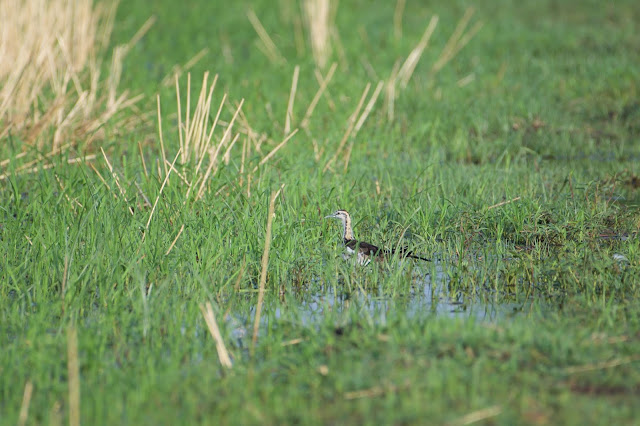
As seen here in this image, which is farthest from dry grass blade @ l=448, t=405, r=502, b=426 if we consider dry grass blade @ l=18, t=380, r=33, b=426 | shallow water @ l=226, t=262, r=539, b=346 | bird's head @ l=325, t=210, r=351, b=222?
bird's head @ l=325, t=210, r=351, b=222

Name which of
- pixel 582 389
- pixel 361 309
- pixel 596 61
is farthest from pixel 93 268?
pixel 596 61

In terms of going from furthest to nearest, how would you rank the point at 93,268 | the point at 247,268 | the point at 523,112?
1. the point at 523,112
2. the point at 247,268
3. the point at 93,268

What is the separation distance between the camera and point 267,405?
160 inches

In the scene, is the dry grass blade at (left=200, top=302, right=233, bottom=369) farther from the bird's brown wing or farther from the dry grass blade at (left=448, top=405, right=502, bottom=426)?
the bird's brown wing

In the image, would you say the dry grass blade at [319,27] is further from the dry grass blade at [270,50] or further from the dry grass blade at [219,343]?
the dry grass blade at [219,343]

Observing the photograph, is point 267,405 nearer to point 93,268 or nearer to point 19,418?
point 19,418

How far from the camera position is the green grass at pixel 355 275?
4.13 m

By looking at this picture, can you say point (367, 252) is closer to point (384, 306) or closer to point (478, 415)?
point (384, 306)

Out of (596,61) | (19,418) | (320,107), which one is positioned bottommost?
(19,418)

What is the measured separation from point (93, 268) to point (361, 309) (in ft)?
5.60

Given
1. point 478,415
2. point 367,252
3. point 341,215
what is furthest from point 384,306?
point 478,415

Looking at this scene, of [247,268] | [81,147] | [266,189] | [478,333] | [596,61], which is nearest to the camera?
[478,333]

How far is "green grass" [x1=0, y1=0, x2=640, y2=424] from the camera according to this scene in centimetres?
413

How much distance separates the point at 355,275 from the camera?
5.95 meters
